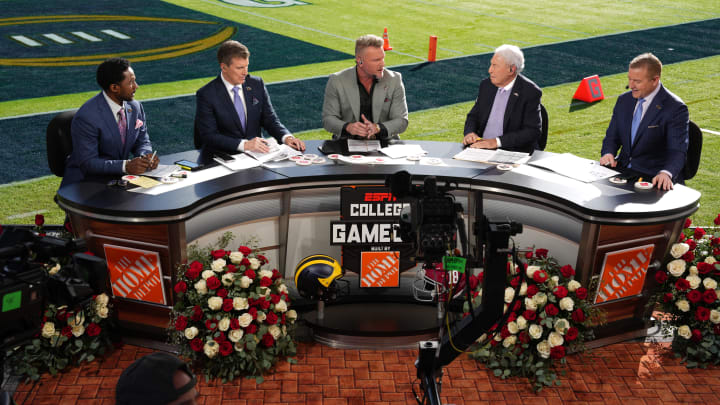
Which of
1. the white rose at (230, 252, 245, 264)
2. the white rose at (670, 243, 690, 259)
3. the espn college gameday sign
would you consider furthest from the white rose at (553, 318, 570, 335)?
the white rose at (230, 252, 245, 264)

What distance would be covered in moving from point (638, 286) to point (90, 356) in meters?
4.25

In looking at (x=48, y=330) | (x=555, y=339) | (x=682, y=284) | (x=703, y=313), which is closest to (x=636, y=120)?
(x=682, y=284)

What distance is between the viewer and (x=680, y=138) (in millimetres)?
5859

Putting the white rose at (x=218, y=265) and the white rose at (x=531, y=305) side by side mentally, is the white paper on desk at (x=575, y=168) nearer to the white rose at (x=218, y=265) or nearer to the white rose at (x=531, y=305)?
the white rose at (x=531, y=305)

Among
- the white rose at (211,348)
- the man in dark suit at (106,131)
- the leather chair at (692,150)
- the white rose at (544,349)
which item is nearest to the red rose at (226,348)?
the white rose at (211,348)

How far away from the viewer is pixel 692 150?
6.06 metres

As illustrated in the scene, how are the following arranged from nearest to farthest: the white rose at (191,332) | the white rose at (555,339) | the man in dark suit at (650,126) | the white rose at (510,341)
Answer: the white rose at (191,332) < the white rose at (555,339) < the white rose at (510,341) < the man in dark suit at (650,126)

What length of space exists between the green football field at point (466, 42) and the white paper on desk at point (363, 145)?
11.4 feet

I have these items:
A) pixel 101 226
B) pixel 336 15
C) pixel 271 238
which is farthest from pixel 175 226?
pixel 336 15

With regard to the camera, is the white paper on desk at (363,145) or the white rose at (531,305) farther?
the white paper on desk at (363,145)

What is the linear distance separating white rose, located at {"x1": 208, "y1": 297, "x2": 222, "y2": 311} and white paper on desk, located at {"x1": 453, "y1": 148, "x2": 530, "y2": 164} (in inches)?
92.2

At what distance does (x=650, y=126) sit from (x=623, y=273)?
1.32 m

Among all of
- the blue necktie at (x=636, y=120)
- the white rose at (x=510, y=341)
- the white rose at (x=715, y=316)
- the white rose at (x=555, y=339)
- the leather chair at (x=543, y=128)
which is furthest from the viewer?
the leather chair at (x=543, y=128)

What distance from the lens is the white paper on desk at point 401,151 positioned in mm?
6149
